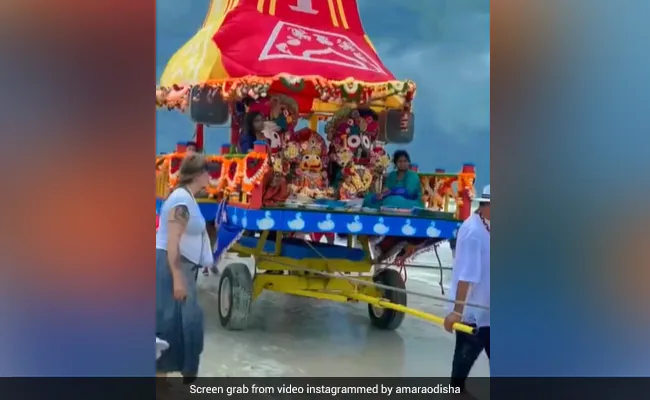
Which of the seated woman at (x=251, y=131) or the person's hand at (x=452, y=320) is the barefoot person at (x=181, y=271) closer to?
the person's hand at (x=452, y=320)

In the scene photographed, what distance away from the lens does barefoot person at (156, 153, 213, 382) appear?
8.38ft

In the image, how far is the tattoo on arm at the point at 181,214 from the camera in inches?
102

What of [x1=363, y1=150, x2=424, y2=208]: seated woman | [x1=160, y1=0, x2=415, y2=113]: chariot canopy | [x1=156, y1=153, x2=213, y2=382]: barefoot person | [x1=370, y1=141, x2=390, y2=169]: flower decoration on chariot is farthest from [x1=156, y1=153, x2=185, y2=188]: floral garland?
[x1=370, y1=141, x2=390, y2=169]: flower decoration on chariot

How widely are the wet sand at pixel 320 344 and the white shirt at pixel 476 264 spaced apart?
380mm

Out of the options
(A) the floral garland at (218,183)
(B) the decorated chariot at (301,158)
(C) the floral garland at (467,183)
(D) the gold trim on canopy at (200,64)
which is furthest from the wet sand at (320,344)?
(D) the gold trim on canopy at (200,64)

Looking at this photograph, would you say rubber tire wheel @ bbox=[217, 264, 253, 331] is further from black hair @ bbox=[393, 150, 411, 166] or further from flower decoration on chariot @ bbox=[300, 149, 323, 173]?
black hair @ bbox=[393, 150, 411, 166]

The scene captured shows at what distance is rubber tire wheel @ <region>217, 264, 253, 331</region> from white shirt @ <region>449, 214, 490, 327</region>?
6.61 feet

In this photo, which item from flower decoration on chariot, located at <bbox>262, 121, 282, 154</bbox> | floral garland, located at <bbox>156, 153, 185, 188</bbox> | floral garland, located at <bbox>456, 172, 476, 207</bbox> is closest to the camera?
floral garland, located at <bbox>156, 153, 185, 188</bbox>

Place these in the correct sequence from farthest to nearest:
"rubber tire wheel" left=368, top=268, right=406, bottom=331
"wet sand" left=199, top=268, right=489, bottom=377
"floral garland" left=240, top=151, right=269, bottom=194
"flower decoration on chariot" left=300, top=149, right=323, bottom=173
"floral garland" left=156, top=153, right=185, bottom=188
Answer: "flower decoration on chariot" left=300, top=149, right=323, bottom=173, "rubber tire wheel" left=368, top=268, right=406, bottom=331, "floral garland" left=240, top=151, right=269, bottom=194, "wet sand" left=199, top=268, right=489, bottom=377, "floral garland" left=156, top=153, right=185, bottom=188

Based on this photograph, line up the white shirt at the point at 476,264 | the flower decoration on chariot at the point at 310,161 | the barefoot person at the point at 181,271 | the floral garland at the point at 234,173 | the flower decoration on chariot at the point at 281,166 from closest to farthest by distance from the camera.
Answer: the barefoot person at the point at 181,271, the white shirt at the point at 476,264, the floral garland at the point at 234,173, the flower decoration on chariot at the point at 281,166, the flower decoration on chariot at the point at 310,161
